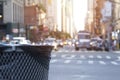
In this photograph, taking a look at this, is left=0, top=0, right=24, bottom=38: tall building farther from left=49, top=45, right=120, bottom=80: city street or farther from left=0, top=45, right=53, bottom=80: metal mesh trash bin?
left=0, top=45, right=53, bottom=80: metal mesh trash bin

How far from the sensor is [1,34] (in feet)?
278

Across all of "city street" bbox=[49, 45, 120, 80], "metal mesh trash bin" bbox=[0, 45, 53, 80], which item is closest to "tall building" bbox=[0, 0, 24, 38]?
"city street" bbox=[49, 45, 120, 80]

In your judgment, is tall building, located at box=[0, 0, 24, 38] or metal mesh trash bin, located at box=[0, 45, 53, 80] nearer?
metal mesh trash bin, located at box=[0, 45, 53, 80]

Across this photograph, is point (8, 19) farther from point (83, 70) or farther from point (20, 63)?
point (20, 63)

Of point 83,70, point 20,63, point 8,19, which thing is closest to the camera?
point 20,63

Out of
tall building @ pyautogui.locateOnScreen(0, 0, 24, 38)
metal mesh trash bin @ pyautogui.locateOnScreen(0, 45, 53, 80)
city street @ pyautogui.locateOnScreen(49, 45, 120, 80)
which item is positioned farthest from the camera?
tall building @ pyautogui.locateOnScreen(0, 0, 24, 38)

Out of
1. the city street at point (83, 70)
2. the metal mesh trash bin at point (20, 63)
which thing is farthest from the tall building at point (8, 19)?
the metal mesh trash bin at point (20, 63)

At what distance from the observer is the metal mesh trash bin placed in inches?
160

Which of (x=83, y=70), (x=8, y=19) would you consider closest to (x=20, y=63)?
(x=83, y=70)

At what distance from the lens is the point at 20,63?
4.09 meters

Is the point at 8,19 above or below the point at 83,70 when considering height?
above

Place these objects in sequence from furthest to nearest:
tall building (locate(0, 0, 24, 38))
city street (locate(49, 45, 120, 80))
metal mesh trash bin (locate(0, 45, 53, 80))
A: tall building (locate(0, 0, 24, 38)), city street (locate(49, 45, 120, 80)), metal mesh trash bin (locate(0, 45, 53, 80))


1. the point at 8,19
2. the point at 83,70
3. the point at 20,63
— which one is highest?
the point at 8,19

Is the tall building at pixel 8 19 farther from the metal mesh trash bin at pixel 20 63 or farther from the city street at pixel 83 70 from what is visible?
the metal mesh trash bin at pixel 20 63
